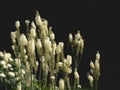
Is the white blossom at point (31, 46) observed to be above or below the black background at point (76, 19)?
below

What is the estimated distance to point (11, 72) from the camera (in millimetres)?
6031

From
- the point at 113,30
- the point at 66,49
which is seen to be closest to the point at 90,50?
the point at 66,49

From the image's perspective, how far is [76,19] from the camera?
11266 millimetres

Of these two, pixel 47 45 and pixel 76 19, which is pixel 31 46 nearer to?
pixel 47 45

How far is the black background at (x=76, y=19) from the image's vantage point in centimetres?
987

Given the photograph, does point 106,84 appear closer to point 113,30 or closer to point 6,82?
point 6,82

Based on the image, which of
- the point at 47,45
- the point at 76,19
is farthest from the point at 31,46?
the point at 76,19

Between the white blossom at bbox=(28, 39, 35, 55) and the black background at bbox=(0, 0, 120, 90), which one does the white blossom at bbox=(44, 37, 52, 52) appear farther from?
the black background at bbox=(0, 0, 120, 90)

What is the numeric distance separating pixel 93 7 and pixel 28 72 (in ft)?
26.9

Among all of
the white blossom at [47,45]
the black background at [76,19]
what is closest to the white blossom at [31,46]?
the white blossom at [47,45]

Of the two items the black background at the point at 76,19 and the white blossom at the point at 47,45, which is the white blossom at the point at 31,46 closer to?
the white blossom at the point at 47,45

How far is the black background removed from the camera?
987 centimetres

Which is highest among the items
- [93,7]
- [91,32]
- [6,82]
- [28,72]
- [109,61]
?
[93,7]

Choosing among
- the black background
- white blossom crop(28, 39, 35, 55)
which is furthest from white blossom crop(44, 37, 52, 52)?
the black background
